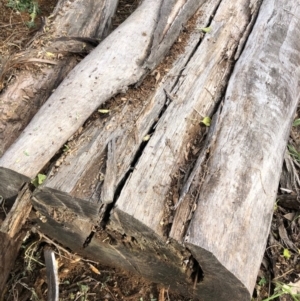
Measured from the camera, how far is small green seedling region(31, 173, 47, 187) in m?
2.37

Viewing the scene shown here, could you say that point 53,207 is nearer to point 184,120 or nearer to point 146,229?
point 146,229

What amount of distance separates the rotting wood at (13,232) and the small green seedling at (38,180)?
0.08 metres

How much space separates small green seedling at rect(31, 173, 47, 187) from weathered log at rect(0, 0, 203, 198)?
3 cm

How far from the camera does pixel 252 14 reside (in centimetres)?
357

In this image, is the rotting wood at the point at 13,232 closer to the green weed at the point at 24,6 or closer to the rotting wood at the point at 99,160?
the rotting wood at the point at 99,160

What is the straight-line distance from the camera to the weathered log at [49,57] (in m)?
3.00

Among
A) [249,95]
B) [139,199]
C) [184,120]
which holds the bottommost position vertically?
[139,199]

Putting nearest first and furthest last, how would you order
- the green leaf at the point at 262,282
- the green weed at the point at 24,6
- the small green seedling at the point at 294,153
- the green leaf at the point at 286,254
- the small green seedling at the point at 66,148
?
the small green seedling at the point at 66,148 → the green leaf at the point at 262,282 → the green leaf at the point at 286,254 → the small green seedling at the point at 294,153 → the green weed at the point at 24,6

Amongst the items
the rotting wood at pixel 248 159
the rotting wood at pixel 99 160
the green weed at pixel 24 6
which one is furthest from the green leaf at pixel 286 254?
the green weed at pixel 24 6

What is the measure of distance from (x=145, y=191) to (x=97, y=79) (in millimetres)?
928

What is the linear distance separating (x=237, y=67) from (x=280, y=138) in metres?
0.64

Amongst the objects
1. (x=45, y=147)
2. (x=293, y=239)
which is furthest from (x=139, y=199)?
(x=293, y=239)

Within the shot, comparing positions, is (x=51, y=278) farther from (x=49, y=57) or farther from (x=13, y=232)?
(x=49, y=57)

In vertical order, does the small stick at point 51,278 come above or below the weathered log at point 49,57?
below
